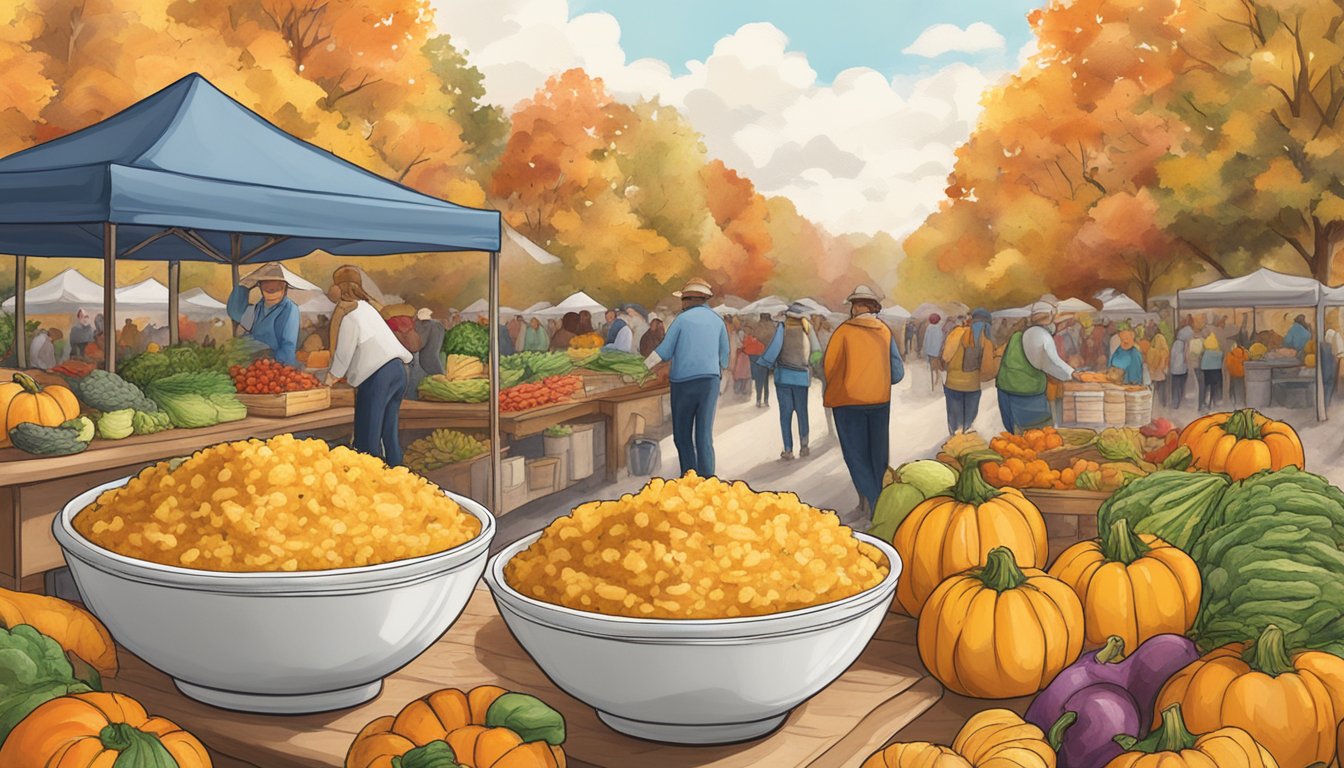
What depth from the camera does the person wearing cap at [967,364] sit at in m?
10.2

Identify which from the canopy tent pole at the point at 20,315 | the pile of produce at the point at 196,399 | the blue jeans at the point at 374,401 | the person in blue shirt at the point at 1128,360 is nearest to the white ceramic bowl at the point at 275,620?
the pile of produce at the point at 196,399

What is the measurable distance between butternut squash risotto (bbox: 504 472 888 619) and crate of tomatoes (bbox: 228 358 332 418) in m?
5.77

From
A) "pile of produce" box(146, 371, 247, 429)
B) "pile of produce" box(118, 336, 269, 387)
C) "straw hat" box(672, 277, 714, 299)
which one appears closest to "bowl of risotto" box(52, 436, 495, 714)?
"pile of produce" box(146, 371, 247, 429)

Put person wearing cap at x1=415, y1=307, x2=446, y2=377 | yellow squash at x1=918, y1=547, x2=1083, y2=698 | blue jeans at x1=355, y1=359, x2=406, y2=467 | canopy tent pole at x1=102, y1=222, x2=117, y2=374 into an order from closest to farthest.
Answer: yellow squash at x1=918, y1=547, x2=1083, y2=698 → canopy tent pole at x1=102, y1=222, x2=117, y2=374 → blue jeans at x1=355, y1=359, x2=406, y2=467 → person wearing cap at x1=415, y1=307, x2=446, y2=377

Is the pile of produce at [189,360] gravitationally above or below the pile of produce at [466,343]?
below

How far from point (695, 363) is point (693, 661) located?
6848 mm

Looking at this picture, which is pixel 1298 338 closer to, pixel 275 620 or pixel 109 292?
pixel 109 292

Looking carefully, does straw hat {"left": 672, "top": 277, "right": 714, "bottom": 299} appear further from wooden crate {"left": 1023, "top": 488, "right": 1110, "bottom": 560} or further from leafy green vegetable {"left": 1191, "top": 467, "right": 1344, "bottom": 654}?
leafy green vegetable {"left": 1191, "top": 467, "right": 1344, "bottom": 654}

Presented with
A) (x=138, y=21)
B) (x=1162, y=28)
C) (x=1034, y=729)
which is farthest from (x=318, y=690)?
(x=1162, y=28)

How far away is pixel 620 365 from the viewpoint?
427 inches

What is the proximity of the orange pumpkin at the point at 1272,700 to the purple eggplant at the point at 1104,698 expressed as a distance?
0.04m

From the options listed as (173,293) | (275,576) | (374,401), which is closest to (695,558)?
(275,576)

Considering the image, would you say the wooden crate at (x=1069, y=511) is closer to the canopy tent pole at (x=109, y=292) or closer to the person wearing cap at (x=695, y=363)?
the person wearing cap at (x=695, y=363)

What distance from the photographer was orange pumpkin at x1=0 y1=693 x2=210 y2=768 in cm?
102
